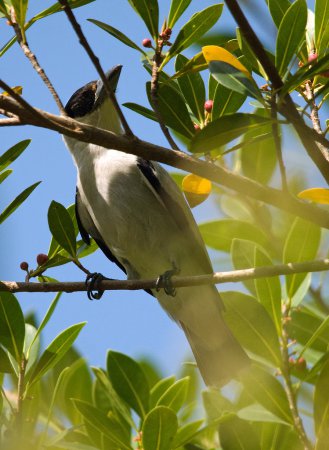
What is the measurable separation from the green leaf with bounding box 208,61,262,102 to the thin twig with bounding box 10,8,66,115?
648 millimetres

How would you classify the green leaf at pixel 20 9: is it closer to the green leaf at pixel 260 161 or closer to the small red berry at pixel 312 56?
the green leaf at pixel 260 161

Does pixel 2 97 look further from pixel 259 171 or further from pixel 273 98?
pixel 259 171

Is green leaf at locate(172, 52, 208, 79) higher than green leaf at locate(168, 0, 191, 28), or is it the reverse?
green leaf at locate(168, 0, 191, 28)

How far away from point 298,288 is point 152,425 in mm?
1138

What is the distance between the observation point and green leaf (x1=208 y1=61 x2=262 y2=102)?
9.11 feet

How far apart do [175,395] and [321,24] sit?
6.55 ft

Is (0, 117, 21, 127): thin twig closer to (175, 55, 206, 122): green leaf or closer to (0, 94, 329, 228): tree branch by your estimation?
(0, 94, 329, 228): tree branch

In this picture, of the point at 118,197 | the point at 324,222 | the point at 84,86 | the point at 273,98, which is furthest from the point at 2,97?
the point at 84,86

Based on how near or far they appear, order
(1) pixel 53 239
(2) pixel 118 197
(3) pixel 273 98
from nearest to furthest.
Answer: (3) pixel 273 98 < (1) pixel 53 239 < (2) pixel 118 197

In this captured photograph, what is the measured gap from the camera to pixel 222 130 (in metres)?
2.74

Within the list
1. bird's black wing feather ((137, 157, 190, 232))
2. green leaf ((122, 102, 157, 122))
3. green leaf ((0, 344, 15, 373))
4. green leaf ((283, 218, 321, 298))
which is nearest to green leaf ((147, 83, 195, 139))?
green leaf ((122, 102, 157, 122))

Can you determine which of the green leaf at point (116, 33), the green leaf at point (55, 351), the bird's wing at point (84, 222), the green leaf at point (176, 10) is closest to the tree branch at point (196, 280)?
the green leaf at point (55, 351)

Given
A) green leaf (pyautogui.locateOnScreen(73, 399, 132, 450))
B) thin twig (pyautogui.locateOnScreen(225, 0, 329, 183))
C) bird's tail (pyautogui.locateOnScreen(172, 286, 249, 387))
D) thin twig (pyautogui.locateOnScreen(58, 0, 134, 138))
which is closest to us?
thin twig (pyautogui.locateOnScreen(225, 0, 329, 183))

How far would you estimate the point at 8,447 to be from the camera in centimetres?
160
